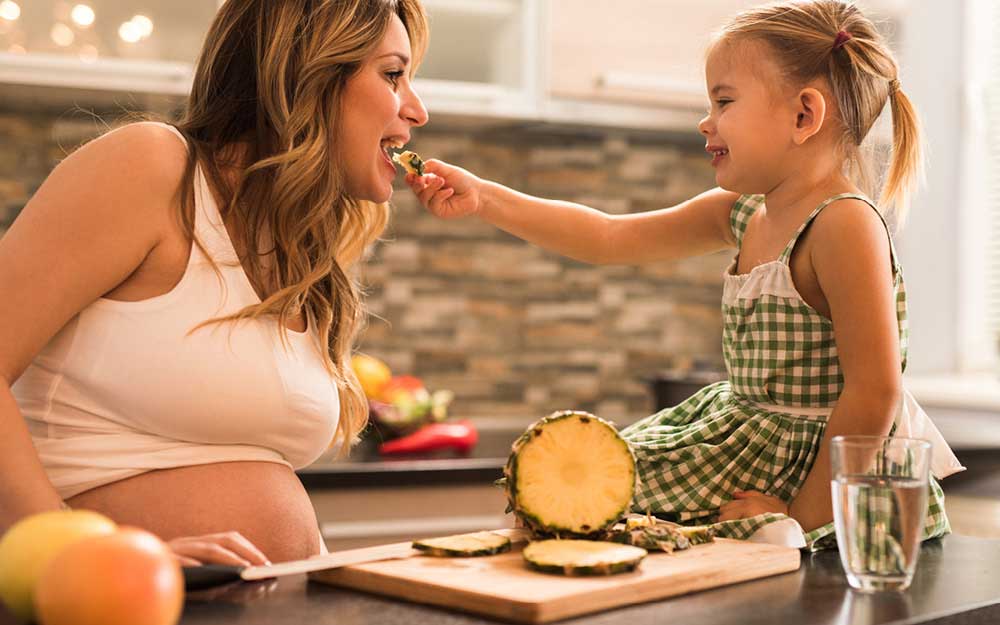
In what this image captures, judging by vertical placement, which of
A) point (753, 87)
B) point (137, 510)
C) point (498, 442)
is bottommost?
point (498, 442)

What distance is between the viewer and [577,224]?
5.22 ft

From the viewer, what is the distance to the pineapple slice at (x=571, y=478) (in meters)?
1.04

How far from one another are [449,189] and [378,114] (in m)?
0.15

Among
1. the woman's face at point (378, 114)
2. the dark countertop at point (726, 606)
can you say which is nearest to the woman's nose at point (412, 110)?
the woman's face at point (378, 114)

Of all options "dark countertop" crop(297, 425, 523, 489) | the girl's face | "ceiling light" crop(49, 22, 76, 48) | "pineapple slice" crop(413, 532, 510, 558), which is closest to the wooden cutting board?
"pineapple slice" crop(413, 532, 510, 558)

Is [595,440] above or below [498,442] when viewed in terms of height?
above

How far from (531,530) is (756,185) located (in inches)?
20.4

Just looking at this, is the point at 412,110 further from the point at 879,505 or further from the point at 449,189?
the point at 879,505

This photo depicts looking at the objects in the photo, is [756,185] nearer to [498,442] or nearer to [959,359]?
[498,442]

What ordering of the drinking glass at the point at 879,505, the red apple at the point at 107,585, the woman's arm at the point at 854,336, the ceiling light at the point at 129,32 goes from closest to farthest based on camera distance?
the red apple at the point at 107,585, the drinking glass at the point at 879,505, the woman's arm at the point at 854,336, the ceiling light at the point at 129,32

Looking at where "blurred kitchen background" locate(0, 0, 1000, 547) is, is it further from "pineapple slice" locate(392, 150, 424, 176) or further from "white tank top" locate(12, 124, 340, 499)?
"white tank top" locate(12, 124, 340, 499)

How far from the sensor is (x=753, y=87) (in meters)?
1.33

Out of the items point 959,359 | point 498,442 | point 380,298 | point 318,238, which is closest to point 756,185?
point 318,238

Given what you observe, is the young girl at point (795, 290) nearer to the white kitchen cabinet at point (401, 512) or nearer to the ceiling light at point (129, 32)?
the white kitchen cabinet at point (401, 512)
